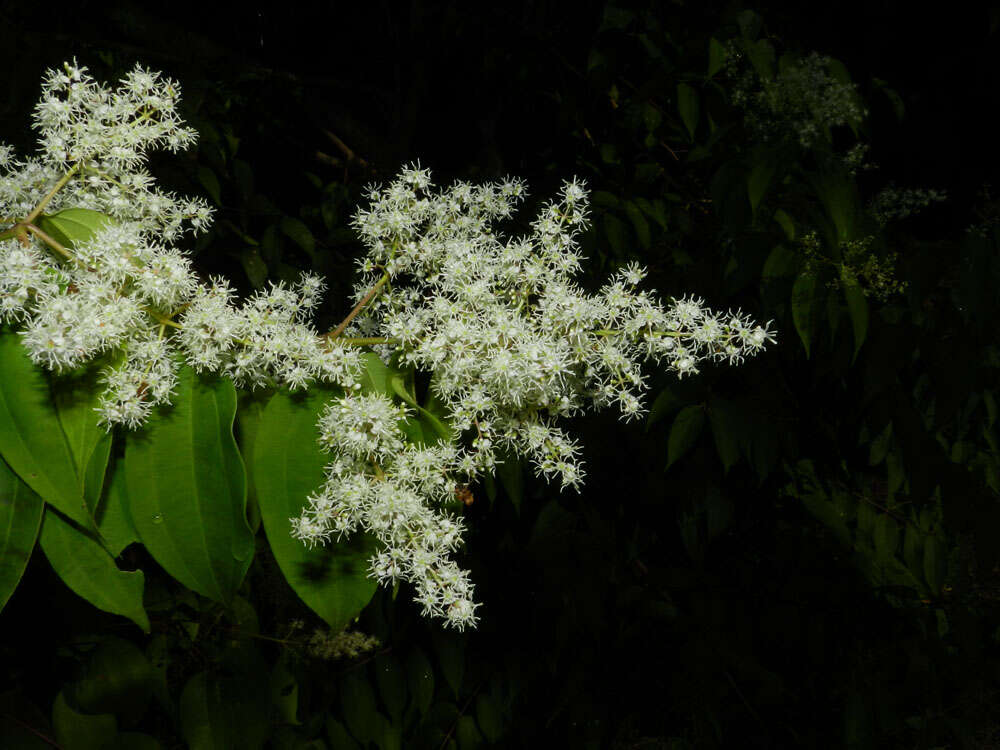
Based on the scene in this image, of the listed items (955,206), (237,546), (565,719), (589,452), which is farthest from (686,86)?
(955,206)

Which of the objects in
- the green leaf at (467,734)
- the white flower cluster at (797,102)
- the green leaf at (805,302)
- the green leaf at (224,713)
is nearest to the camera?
the green leaf at (224,713)

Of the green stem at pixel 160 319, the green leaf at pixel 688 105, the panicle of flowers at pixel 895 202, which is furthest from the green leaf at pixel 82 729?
the panicle of flowers at pixel 895 202

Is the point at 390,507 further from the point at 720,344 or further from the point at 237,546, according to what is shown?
the point at 720,344

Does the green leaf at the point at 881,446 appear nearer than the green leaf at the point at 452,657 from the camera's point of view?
No

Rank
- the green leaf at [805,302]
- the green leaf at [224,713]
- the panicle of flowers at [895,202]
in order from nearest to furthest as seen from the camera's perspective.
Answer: the green leaf at [224,713] < the green leaf at [805,302] < the panicle of flowers at [895,202]

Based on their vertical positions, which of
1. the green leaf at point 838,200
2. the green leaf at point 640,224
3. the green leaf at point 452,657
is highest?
the green leaf at point 640,224

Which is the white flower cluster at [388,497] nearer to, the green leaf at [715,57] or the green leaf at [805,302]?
the green leaf at [805,302]

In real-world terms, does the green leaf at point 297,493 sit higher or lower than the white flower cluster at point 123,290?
lower
